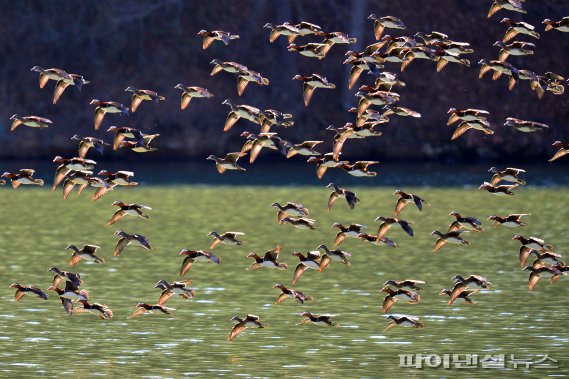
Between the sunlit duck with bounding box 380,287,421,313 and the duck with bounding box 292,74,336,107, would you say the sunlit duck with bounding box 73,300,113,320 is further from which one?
the duck with bounding box 292,74,336,107

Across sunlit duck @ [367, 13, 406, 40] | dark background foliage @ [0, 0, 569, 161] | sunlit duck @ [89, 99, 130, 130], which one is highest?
dark background foliage @ [0, 0, 569, 161]

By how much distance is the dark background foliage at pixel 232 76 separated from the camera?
9450cm

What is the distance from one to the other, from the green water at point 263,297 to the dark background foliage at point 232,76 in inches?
954

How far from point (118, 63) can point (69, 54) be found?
287 centimetres

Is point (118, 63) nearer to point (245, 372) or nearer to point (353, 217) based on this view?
point (353, 217)

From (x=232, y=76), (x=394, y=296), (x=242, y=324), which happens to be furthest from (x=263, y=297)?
(x=232, y=76)

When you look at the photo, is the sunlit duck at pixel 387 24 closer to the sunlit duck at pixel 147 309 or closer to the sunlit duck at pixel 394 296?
the sunlit duck at pixel 394 296

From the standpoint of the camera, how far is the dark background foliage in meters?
94.5

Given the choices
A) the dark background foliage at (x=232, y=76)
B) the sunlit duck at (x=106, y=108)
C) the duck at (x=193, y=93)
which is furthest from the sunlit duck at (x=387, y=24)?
the dark background foliage at (x=232, y=76)

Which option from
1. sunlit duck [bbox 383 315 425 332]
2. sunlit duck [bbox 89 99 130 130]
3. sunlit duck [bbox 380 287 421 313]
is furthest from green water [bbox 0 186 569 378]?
sunlit duck [bbox 89 99 130 130]

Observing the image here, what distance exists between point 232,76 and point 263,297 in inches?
2204

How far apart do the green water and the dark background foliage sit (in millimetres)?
24234

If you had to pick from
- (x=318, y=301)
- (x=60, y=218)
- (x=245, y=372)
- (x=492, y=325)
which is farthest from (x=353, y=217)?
(x=245, y=372)

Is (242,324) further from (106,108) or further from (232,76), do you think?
(232,76)
